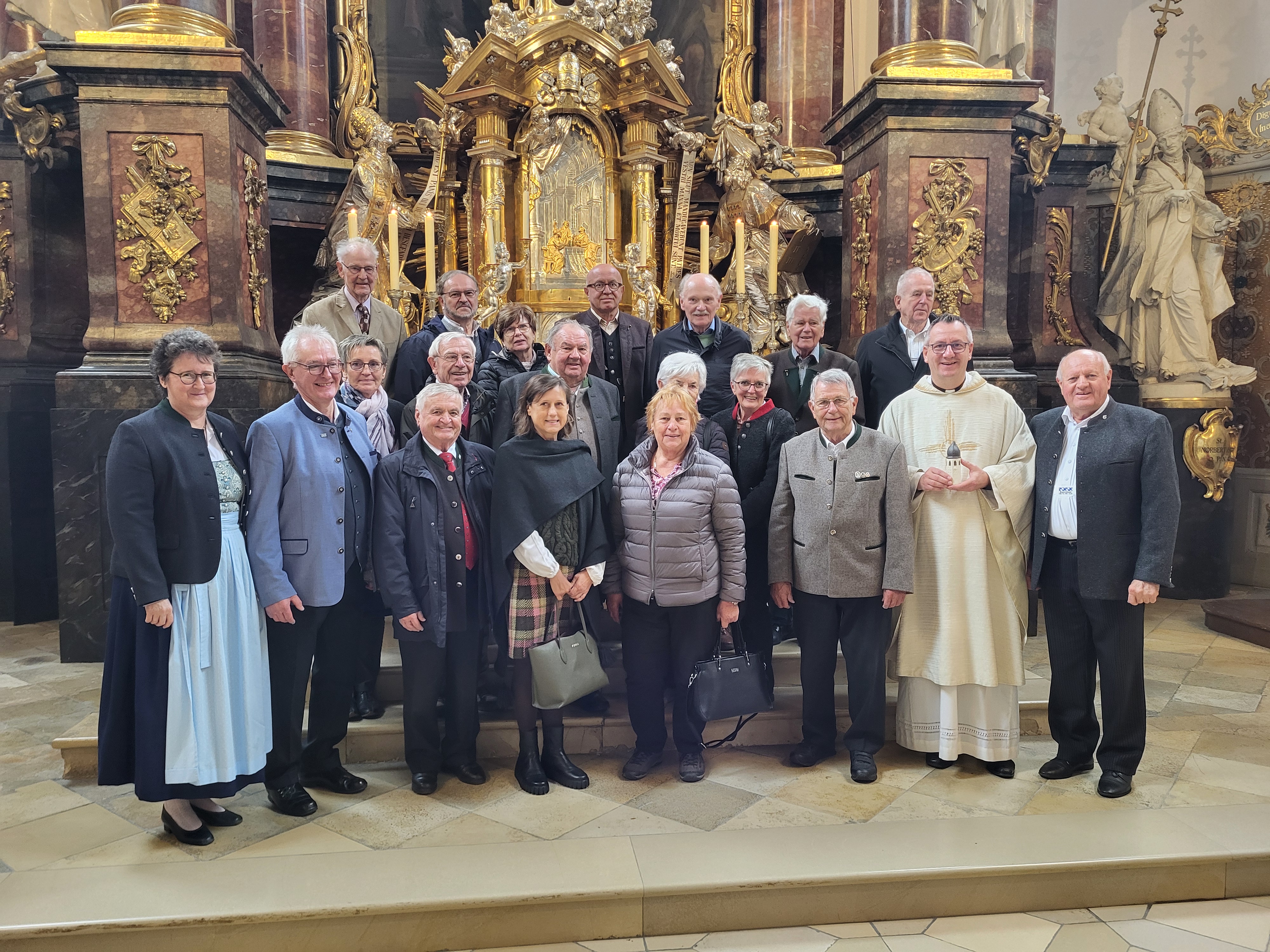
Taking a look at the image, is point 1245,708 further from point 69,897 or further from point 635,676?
point 69,897

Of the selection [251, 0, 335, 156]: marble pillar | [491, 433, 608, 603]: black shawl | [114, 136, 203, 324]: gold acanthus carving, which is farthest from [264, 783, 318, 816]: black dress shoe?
[251, 0, 335, 156]: marble pillar

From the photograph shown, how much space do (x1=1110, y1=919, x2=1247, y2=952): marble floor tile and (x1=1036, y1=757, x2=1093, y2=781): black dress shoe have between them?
868mm

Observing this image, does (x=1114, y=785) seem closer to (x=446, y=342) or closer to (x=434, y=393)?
(x=434, y=393)

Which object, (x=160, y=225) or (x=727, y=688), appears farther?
(x=160, y=225)

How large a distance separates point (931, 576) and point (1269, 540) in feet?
19.0

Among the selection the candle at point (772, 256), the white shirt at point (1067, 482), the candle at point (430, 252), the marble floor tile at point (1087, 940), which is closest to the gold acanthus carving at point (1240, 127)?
the candle at point (772, 256)

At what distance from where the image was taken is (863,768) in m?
3.73

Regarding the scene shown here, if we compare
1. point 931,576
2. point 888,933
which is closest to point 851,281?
point 931,576

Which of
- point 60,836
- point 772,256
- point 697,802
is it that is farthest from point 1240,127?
point 60,836

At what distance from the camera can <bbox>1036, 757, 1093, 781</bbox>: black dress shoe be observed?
3.73 meters

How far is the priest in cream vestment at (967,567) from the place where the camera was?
12.3 ft

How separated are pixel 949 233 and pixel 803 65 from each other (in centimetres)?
308

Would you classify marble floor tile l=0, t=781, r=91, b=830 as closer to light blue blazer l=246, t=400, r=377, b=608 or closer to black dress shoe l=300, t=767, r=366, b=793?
black dress shoe l=300, t=767, r=366, b=793

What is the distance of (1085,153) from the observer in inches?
282
